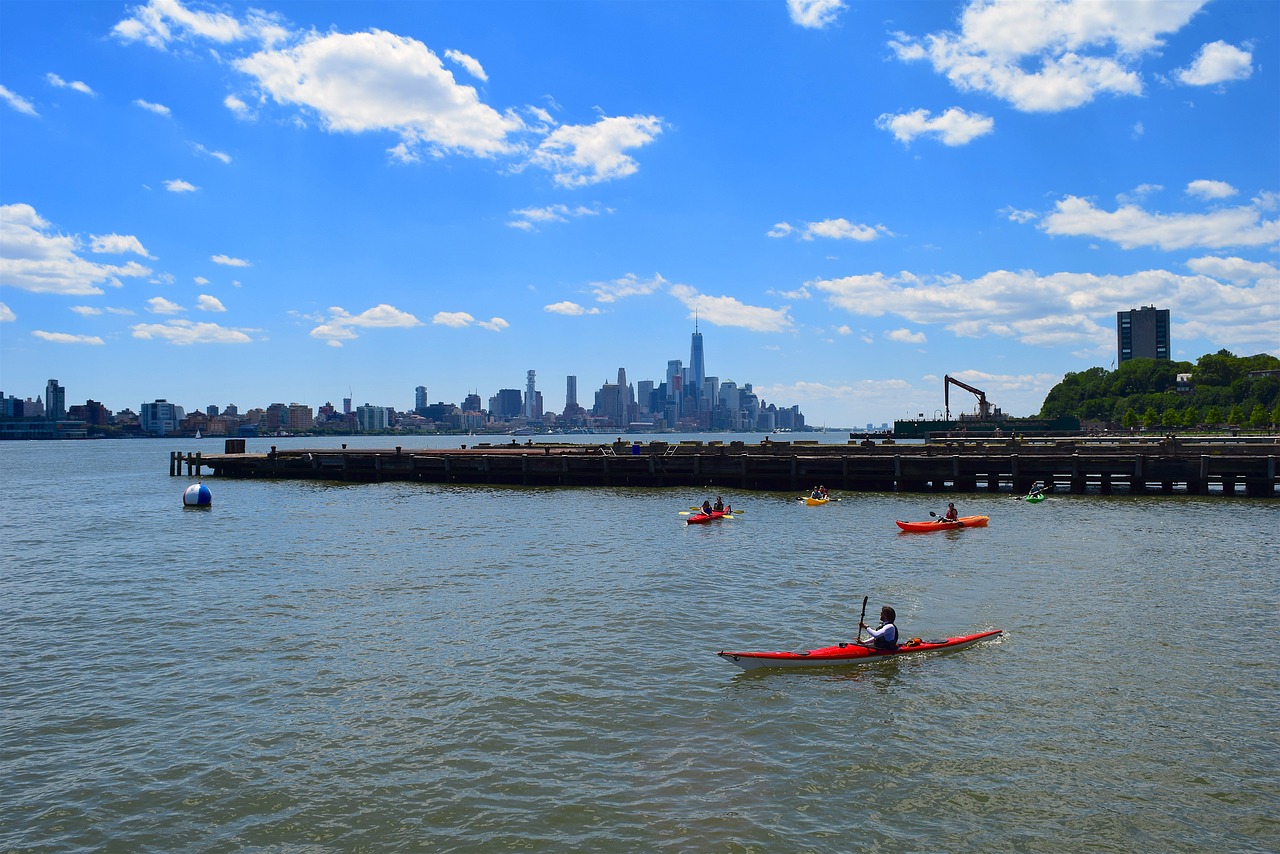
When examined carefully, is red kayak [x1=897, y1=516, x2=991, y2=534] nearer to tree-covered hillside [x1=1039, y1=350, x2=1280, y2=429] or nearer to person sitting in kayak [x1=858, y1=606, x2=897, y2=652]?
person sitting in kayak [x1=858, y1=606, x2=897, y2=652]

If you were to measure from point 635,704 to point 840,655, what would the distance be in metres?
4.94

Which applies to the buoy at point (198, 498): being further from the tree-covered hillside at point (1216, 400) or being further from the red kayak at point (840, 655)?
the tree-covered hillside at point (1216, 400)

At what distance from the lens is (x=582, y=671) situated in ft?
56.5

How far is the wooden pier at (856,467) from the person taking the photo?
167 ft

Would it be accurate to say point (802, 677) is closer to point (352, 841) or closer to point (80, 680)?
point (352, 841)

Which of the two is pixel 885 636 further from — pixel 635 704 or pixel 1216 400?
pixel 1216 400

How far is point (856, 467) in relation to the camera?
56.5 meters

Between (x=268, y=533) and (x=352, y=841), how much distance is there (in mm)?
32499

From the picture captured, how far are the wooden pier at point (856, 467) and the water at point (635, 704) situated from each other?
21.8 metres

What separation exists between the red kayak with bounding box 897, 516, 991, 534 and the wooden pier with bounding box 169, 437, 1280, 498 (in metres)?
16.7

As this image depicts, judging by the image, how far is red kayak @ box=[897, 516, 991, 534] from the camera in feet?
120

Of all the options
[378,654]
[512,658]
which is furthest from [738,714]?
[378,654]

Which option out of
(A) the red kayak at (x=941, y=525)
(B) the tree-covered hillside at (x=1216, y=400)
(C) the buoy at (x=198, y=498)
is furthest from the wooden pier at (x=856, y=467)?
(B) the tree-covered hillside at (x=1216, y=400)

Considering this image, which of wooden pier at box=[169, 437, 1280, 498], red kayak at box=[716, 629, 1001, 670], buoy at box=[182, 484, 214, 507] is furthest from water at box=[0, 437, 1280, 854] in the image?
wooden pier at box=[169, 437, 1280, 498]
